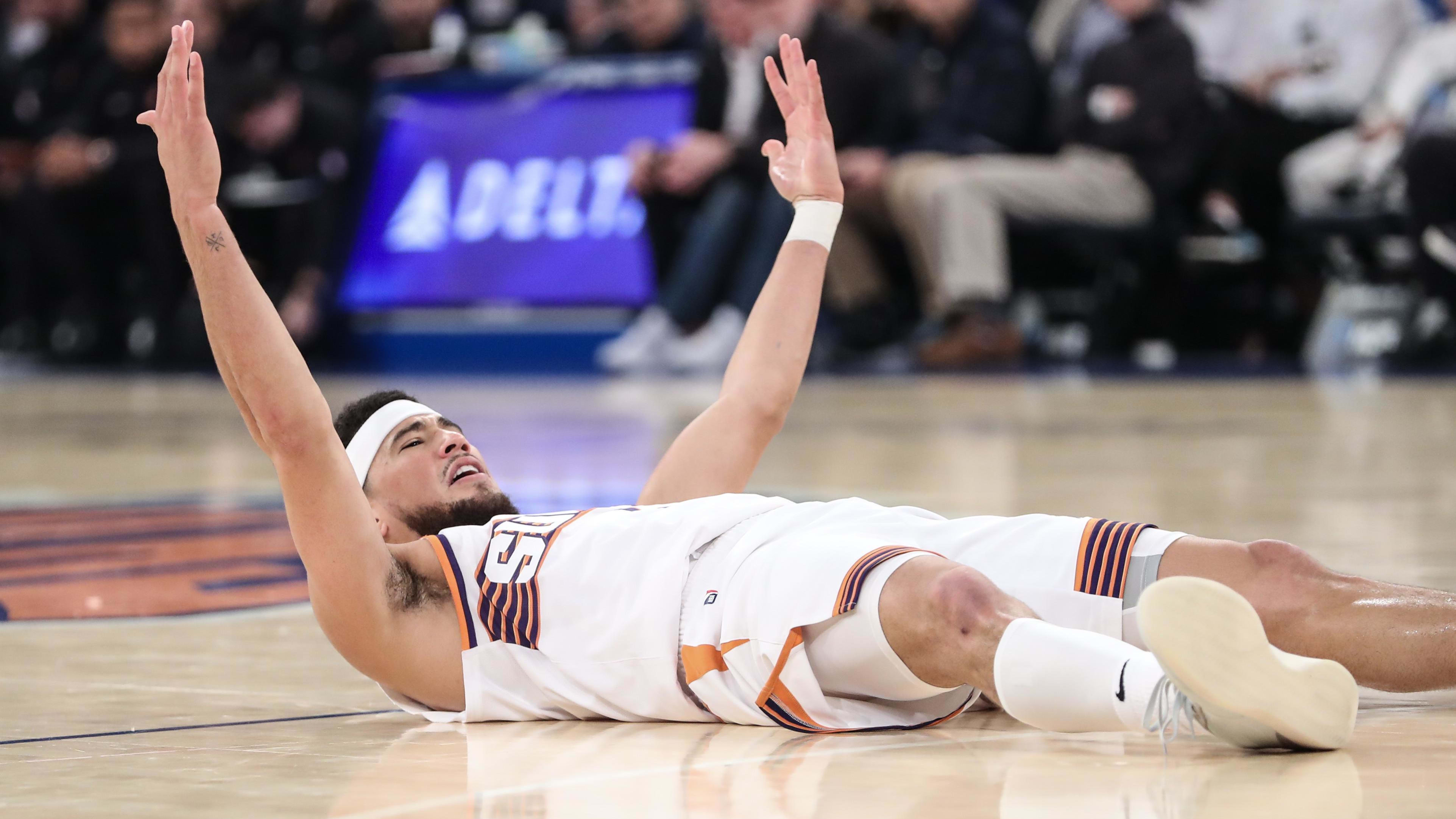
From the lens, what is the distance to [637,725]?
2.42 meters

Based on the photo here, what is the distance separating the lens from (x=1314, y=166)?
374 inches

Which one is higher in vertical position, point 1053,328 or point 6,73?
point 6,73

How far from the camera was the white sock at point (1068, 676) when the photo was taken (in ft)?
6.71

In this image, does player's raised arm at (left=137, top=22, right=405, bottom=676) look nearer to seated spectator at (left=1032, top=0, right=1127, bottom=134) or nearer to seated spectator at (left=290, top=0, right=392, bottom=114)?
seated spectator at (left=1032, top=0, right=1127, bottom=134)

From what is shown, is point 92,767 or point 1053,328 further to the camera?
point 1053,328

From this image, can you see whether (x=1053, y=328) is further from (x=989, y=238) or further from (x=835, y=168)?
(x=835, y=168)

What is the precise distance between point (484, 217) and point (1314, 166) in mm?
5416

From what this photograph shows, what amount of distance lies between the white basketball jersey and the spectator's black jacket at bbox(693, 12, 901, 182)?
833 cm

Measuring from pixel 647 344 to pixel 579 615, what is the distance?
901cm

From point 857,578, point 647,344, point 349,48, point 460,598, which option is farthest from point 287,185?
point 857,578

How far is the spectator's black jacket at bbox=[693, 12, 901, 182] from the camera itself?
1088 cm

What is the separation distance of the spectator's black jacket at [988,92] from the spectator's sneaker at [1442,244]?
100 inches

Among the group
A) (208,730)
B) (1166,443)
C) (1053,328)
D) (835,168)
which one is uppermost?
(835,168)

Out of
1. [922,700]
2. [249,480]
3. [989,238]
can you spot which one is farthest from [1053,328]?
[922,700]
